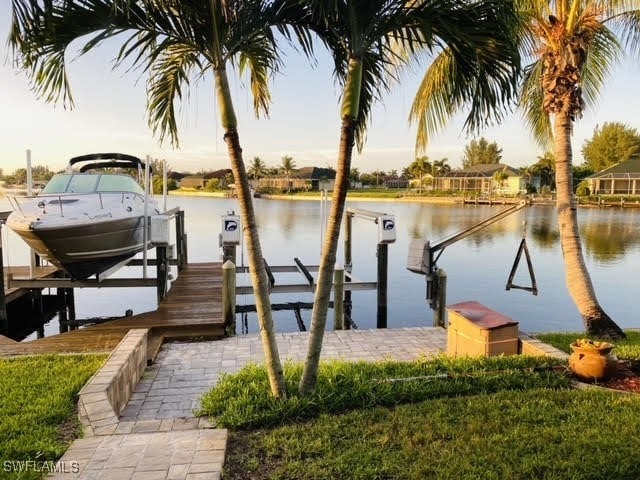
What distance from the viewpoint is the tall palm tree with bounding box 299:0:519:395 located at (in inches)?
138

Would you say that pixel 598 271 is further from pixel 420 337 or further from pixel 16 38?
pixel 16 38

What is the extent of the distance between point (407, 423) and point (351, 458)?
0.67m

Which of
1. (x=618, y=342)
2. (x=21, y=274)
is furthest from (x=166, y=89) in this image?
(x=21, y=274)

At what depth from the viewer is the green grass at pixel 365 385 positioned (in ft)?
12.6

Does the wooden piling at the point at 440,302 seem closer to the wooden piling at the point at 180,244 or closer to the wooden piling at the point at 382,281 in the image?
the wooden piling at the point at 382,281

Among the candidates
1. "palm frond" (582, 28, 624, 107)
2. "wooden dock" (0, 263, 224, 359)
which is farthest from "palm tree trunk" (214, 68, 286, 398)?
"palm frond" (582, 28, 624, 107)

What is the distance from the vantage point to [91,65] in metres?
3.91

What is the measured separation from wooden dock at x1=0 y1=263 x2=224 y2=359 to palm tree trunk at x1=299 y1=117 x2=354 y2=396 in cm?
251

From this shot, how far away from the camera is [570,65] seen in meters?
6.98

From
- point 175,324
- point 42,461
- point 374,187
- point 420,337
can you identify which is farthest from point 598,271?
point 374,187

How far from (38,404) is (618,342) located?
7.05 m

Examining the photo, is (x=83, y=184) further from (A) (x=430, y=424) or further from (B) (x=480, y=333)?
(A) (x=430, y=424)

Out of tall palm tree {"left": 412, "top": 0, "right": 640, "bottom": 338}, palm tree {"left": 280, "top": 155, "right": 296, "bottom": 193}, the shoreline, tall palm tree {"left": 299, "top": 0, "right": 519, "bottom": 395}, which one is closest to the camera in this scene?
tall palm tree {"left": 299, "top": 0, "right": 519, "bottom": 395}

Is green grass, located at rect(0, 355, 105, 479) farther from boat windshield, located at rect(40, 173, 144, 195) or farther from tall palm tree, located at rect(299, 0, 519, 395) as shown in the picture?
boat windshield, located at rect(40, 173, 144, 195)
